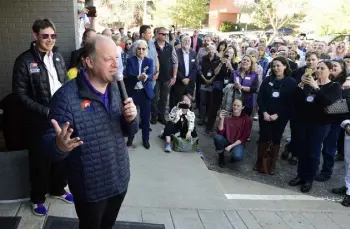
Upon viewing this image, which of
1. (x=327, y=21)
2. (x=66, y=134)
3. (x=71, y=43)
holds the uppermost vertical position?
(x=327, y=21)

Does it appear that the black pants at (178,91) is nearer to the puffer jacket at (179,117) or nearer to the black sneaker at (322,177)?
the puffer jacket at (179,117)

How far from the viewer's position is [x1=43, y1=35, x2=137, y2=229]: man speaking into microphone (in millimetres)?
2215

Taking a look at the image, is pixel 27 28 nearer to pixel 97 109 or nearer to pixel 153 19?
pixel 97 109

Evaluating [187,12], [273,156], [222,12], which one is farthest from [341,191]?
[222,12]

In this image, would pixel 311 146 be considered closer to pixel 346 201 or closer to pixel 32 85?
pixel 346 201

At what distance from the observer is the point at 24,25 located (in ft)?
16.0

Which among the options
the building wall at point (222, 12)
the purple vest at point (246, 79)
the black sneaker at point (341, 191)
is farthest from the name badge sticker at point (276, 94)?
the building wall at point (222, 12)

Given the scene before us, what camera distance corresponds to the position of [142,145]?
6188 millimetres

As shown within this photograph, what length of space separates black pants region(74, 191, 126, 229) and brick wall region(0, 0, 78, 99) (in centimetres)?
318

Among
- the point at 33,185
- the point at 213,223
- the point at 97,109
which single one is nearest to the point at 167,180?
the point at 213,223

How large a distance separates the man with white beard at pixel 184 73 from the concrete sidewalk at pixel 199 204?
2.20 m

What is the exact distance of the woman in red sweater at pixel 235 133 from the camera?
19.9ft

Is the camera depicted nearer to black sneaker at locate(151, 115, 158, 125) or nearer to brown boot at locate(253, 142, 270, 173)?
black sneaker at locate(151, 115, 158, 125)

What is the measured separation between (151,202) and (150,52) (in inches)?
134
